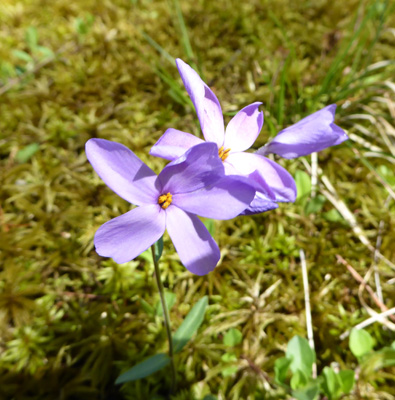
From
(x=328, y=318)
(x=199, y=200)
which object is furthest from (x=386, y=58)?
(x=199, y=200)

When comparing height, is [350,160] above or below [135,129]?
below

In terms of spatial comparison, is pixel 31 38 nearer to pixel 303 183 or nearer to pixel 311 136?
pixel 303 183

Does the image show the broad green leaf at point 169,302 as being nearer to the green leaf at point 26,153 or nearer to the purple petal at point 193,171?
the purple petal at point 193,171

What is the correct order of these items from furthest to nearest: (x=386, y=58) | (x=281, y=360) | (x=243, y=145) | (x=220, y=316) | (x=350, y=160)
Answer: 1. (x=386, y=58)
2. (x=350, y=160)
3. (x=220, y=316)
4. (x=281, y=360)
5. (x=243, y=145)

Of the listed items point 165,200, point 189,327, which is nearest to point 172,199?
point 165,200

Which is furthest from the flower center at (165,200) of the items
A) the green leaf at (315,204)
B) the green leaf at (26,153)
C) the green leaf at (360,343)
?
the green leaf at (26,153)

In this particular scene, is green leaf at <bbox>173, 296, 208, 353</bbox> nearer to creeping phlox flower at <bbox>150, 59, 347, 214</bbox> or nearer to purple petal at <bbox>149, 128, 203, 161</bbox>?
creeping phlox flower at <bbox>150, 59, 347, 214</bbox>

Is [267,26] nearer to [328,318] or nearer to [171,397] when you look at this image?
[328,318]
